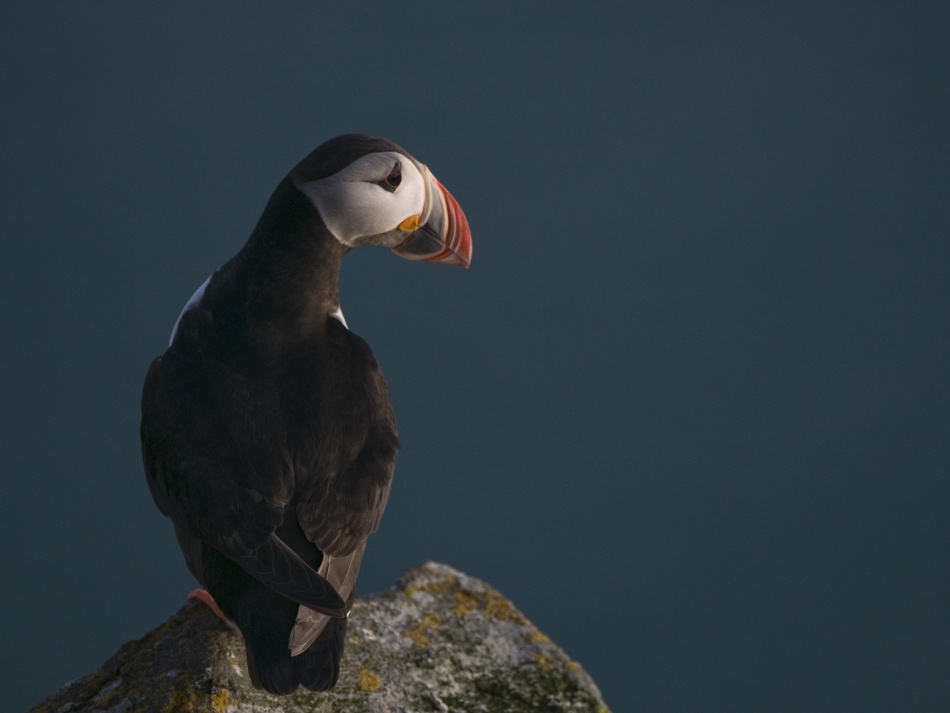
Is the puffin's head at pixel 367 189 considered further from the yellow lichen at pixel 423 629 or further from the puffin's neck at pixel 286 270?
the yellow lichen at pixel 423 629

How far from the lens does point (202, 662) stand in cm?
295

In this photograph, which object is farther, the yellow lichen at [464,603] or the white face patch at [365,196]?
the yellow lichen at [464,603]

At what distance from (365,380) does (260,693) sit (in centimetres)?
93

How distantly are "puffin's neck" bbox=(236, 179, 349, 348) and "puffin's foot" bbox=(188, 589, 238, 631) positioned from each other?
0.75 m

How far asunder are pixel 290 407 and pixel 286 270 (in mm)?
410

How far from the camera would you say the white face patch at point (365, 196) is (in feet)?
10.3

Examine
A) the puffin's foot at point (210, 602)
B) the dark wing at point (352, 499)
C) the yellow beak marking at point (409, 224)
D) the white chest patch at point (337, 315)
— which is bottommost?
the puffin's foot at point (210, 602)

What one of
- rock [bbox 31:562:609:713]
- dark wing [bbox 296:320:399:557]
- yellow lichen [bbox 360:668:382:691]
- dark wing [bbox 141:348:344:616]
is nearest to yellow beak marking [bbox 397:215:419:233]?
dark wing [bbox 296:320:399:557]

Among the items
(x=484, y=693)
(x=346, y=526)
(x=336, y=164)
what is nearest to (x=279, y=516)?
(x=346, y=526)

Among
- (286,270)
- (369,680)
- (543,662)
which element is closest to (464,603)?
(543,662)

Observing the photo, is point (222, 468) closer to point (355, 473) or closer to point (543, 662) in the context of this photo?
point (355, 473)

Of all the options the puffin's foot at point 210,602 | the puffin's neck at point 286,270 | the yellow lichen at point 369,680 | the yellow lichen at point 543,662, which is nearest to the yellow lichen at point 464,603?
the yellow lichen at point 543,662

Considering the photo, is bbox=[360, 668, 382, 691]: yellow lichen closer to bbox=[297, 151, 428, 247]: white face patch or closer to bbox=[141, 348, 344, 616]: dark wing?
bbox=[141, 348, 344, 616]: dark wing

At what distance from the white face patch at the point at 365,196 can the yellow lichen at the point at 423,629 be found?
1.18m
